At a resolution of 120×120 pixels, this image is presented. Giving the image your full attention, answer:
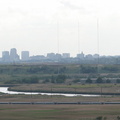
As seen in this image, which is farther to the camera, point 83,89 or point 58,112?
point 83,89

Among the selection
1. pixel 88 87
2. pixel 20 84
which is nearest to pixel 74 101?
pixel 88 87

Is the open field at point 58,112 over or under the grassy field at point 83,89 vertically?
under

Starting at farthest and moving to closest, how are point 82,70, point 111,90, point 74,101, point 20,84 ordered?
point 82,70 → point 20,84 → point 111,90 → point 74,101

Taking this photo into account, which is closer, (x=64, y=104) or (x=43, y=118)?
(x=43, y=118)

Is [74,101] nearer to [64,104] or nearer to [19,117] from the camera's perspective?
[64,104]

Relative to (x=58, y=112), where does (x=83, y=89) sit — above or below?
above

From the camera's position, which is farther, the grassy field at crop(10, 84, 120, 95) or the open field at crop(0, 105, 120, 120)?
the grassy field at crop(10, 84, 120, 95)

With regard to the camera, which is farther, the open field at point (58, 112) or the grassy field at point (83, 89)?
the grassy field at point (83, 89)

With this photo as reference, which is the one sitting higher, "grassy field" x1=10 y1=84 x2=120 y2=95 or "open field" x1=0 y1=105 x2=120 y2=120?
"grassy field" x1=10 y1=84 x2=120 y2=95
